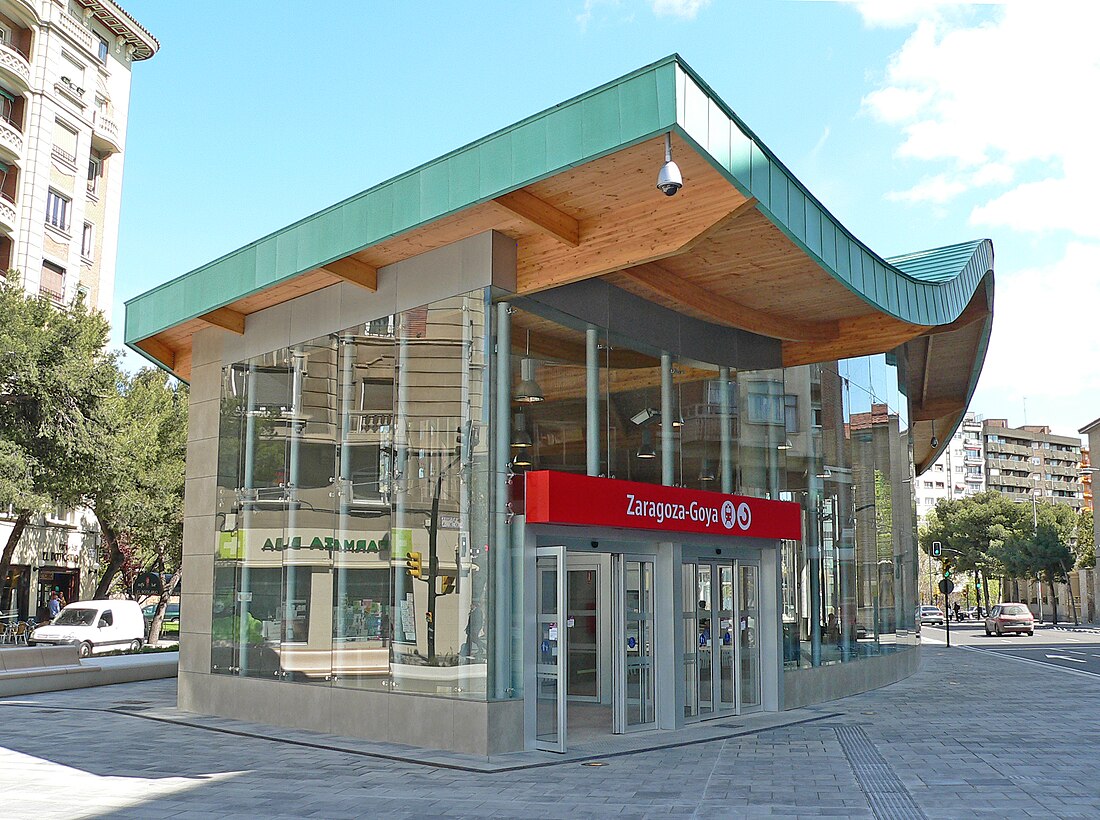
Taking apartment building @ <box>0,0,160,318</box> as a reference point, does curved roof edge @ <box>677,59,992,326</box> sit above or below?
below

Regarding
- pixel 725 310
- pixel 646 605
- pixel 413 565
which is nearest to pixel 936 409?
pixel 725 310

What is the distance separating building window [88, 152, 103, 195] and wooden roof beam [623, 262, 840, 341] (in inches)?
1596

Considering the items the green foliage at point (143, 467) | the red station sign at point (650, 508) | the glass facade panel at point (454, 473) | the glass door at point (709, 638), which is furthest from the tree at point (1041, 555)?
the glass door at point (709, 638)

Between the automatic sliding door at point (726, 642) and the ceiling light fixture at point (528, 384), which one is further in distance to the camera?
the automatic sliding door at point (726, 642)

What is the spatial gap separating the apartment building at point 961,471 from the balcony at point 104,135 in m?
126

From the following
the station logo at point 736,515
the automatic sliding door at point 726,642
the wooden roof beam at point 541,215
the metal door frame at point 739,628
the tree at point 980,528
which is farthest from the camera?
the tree at point 980,528

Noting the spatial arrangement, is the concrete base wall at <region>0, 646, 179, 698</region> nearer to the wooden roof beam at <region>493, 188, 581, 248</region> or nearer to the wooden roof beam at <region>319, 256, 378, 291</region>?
the wooden roof beam at <region>319, 256, 378, 291</region>

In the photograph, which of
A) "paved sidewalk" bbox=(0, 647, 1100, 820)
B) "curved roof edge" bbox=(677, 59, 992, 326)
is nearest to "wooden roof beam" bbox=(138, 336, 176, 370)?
"paved sidewalk" bbox=(0, 647, 1100, 820)

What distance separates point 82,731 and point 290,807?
22.1 feet

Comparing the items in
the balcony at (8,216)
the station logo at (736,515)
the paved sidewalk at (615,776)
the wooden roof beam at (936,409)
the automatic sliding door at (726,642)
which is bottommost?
the paved sidewalk at (615,776)

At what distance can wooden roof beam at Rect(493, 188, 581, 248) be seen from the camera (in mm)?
11133

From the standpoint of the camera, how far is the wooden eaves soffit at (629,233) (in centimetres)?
997

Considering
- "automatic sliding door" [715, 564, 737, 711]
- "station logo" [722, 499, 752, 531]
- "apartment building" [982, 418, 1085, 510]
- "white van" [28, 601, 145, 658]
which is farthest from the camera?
"apartment building" [982, 418, 1085, 510]

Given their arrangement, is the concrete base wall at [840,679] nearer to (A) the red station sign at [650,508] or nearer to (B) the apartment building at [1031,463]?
(A) the red station sign at [650,508]
